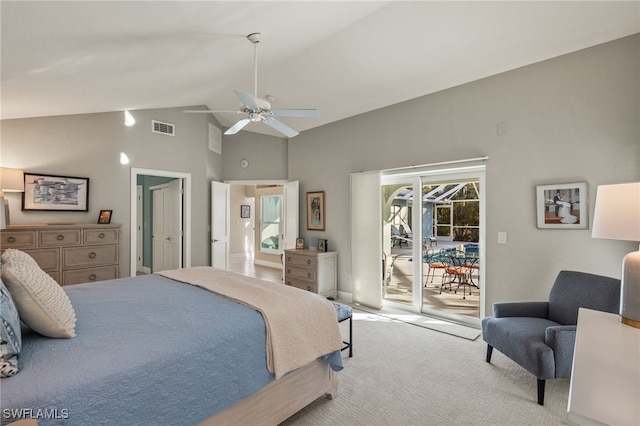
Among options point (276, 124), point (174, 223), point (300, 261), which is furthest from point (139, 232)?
point (276, 124)

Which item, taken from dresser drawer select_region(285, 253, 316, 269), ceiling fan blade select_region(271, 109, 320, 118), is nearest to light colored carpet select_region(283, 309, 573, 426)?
dresser drawer select_region(285, 253, 316, 269)

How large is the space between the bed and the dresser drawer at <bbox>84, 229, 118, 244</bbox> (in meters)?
1.67

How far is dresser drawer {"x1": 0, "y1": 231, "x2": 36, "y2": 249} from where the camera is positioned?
125 inches

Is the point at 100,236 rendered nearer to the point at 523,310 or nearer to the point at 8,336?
the point at 8,336

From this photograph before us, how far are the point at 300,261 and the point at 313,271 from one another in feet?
1.09

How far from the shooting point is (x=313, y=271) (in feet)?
15.9

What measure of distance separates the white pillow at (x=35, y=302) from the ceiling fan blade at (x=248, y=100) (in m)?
1.73

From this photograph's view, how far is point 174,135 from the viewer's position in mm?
5066

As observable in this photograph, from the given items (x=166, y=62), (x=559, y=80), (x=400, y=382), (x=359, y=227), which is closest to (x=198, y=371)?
(x=400, y=382)

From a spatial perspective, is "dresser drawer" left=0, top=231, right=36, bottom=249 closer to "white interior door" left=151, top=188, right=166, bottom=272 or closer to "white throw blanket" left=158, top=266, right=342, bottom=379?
"white throw blanket" left=158, top=266, right=342, bottom=379

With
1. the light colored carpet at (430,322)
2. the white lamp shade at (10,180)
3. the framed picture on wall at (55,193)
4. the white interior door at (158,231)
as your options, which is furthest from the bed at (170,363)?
the white interior door at (158,231)

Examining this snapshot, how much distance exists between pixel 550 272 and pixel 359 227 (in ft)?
7.95

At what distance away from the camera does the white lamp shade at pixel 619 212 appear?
1.46 metres

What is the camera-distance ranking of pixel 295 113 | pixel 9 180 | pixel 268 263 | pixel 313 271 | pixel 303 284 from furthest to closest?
pixel 268 263
pixel 303 284
pixel 313 271
pixel 9 180
pixel 295 113
